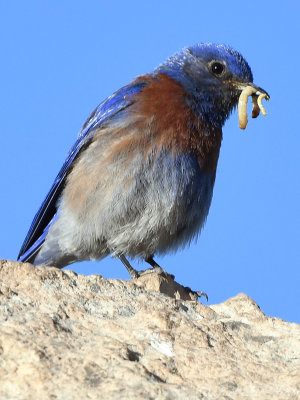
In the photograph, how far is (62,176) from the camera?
8.33 meters

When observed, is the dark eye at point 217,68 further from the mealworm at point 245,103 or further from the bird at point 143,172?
the mealworm at point 245,103

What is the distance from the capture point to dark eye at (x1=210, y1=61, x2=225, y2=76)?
8586 mm

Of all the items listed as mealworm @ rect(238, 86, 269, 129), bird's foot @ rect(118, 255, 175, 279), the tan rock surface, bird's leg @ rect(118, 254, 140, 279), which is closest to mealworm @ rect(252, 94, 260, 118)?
mealworm @ rect(238, 86, 269, 129)

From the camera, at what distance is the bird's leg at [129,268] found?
7.46m

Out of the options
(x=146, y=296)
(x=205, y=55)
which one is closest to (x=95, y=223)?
(x=205, y=55)

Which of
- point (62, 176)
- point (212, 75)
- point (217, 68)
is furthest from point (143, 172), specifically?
point (217, 68)

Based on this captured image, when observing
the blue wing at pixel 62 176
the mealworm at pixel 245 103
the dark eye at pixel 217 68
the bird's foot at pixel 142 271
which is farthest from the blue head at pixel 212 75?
the bird's foot at pixel 142 271

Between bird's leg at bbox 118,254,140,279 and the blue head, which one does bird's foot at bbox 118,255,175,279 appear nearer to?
bird's leg at bbox 118,254,140,279

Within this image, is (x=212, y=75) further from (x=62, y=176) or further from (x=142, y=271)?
(x=142, y=271)

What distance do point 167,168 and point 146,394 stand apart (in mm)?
4271

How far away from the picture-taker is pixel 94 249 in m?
7.83

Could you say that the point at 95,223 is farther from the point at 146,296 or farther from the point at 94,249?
the point at 146,296

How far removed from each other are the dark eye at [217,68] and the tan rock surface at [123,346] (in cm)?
418

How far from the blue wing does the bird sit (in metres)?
0.01
